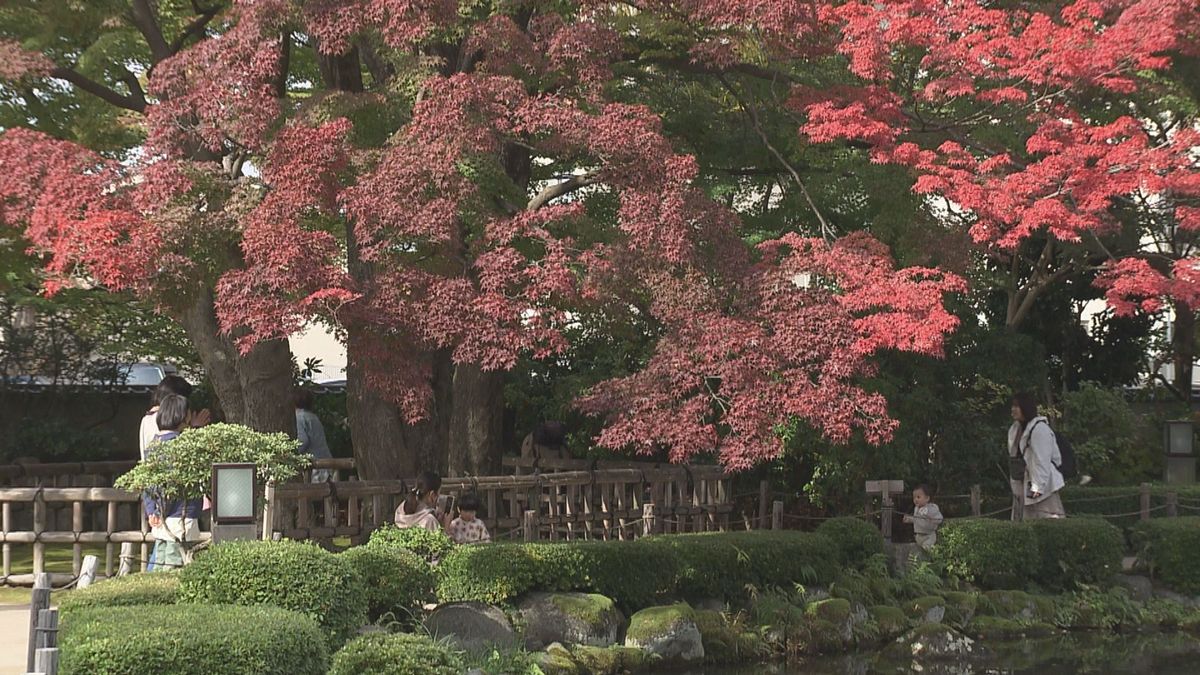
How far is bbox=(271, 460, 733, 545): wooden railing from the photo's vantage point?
41.0 feet

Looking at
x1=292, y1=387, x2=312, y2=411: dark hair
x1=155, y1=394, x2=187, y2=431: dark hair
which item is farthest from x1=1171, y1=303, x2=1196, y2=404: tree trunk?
x1=155, y1=394, x2=187, y2=431: dark hair

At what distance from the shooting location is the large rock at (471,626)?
11.2m

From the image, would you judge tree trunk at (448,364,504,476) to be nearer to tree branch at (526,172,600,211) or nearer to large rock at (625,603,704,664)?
tree branch at (526,172,600,211)

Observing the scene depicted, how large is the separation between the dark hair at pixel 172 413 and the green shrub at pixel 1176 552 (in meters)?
10.4

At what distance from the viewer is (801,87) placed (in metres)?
15.2

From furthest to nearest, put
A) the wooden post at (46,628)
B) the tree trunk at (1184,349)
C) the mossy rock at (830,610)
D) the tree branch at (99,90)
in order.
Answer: the tree trunk at (1184,349) < the tree branch at (99,90) < the mossy rock at (830,610) < the wooden post at (46,628)

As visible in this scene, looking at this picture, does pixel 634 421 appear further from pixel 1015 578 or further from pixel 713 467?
pixel 1015 578

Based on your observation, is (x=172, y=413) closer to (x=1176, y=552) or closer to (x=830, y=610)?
(x=830, y=610)

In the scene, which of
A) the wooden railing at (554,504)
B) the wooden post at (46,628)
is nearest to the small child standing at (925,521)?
the wooden railing at (554,504)

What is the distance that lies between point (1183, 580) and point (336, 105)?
10.0m

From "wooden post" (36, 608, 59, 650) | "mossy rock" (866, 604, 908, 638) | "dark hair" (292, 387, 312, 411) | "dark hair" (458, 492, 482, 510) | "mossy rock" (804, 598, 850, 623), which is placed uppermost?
"dark hair" (292, 387, 312, 411)

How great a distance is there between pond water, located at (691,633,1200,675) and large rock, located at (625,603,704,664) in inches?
7.6

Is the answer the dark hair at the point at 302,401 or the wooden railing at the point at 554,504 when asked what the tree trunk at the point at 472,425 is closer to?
the wooden railing at the point at 554,504

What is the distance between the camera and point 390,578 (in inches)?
432
